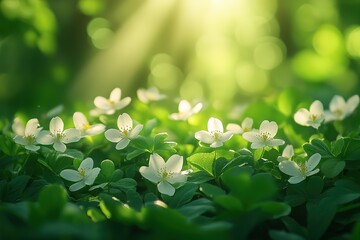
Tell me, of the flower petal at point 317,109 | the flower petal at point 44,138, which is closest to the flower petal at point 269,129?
the flower petal at point 317,109

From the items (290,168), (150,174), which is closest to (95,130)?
(150,174)

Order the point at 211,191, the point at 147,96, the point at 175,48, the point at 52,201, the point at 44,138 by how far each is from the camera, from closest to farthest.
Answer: the point at 52,201
the point at 211,191
the point at 44,138
the point at 147,96
the point at 175,48

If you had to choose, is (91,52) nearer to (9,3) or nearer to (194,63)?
(9,3)

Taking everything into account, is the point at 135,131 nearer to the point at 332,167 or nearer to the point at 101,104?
the point at 101,104

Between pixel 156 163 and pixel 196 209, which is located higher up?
pixel 156 163

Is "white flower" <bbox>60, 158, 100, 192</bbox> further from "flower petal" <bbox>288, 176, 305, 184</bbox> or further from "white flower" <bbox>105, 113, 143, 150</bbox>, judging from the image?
"flower petal" <bbox>288, 176, 305, 184</bbox>

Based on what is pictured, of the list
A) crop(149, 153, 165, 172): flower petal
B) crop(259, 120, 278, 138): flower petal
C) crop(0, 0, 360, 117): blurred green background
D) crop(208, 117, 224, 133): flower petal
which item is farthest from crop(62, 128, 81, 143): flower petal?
crop(0, 0, 360, 117): blurred green background
